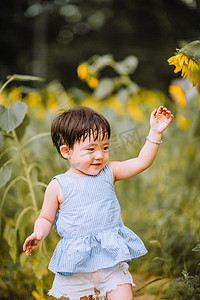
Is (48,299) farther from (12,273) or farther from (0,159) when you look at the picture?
(0,159)

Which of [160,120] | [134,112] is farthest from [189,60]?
[134,112]

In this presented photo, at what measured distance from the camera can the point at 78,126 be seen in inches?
47.6

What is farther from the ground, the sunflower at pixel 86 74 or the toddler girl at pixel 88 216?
the sunflower at pixel 86 74

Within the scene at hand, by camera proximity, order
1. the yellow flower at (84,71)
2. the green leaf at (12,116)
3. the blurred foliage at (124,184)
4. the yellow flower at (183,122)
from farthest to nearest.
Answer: the yellow flower at (183,122) < the yellow flower at (84,71) < the blurred foliage at (124,184) < the green leaf at (12,116)

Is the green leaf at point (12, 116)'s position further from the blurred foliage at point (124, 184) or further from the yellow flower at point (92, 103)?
the yellow flower at point (92, 103)

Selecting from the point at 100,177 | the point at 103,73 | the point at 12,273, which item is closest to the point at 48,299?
the point at 12,273

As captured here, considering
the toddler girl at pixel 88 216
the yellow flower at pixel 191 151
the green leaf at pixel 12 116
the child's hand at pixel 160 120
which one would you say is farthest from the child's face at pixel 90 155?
the yellow flower at pixel 191 151

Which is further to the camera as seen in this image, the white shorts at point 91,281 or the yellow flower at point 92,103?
the yellow flower at point 92,103

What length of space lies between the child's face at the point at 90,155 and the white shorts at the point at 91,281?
0.30 meters

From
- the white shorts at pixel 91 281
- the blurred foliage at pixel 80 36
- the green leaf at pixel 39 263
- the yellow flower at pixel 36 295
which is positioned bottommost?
the yellow flower at pixel 36 295

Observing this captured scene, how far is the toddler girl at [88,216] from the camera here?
1.15 meters

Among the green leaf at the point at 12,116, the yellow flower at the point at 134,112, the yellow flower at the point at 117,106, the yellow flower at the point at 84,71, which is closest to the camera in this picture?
the green leaf at the point at 12,116

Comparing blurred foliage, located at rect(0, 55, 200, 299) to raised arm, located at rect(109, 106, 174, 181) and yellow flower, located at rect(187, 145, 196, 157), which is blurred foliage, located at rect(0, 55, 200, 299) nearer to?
yellow flower, located at rect(187, 145, 196, 157)

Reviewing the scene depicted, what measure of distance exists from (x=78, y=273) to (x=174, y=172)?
140cm
